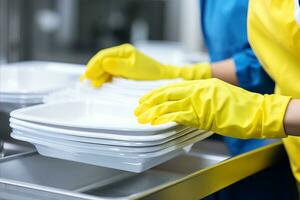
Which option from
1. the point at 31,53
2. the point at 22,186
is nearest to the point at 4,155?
the point at 22,186

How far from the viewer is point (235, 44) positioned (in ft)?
5.16

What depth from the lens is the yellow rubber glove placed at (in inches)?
39.6

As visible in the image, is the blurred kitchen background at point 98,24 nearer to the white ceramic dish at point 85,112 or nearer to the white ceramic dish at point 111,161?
the white ceramic dish at point 85,112

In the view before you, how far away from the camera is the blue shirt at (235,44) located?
1479mm

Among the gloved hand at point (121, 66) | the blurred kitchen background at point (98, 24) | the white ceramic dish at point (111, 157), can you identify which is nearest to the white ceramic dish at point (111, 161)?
the white ceramic dish at point (111, 157)

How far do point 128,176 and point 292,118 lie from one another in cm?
39

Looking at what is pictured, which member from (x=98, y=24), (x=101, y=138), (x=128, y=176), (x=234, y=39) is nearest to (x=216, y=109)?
(x=101, y=138)

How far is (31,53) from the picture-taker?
352 centimetres

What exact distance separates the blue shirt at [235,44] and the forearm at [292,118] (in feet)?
1.41

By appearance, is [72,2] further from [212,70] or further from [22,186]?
[22,186]

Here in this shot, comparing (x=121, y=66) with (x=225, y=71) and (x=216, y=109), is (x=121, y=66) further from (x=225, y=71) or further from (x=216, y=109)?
(x=216, y=109)

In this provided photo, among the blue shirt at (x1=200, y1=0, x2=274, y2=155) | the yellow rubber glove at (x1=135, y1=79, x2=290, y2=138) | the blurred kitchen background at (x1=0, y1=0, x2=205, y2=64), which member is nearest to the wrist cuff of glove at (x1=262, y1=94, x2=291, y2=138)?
the yellow rubber glove at (x1=135, y1=79, x2=290, y2=138)

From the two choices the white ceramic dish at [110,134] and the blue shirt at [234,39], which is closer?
the white ceramic dish at [110,134]

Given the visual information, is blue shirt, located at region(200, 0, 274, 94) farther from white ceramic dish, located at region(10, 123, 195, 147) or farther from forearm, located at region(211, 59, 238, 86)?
white ceramic dish, located at region(10, 123, 195, 147)
